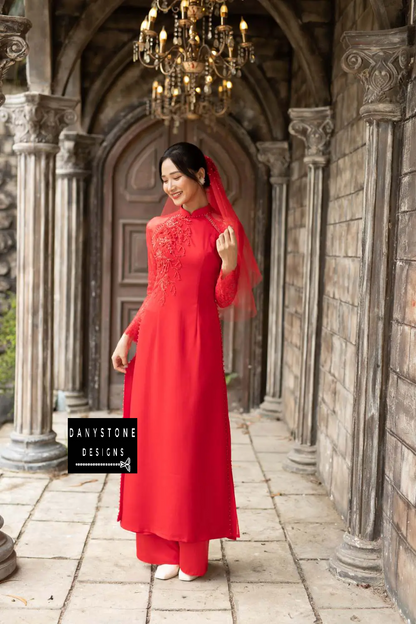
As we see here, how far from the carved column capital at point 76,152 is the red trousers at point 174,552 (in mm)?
4353

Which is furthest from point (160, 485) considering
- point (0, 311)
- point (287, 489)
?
point (0, 311)

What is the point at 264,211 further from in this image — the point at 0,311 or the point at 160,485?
the point at 160,485

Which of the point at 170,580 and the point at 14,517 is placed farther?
the point at 14,517

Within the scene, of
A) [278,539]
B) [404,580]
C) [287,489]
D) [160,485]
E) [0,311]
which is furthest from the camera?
[0,311]

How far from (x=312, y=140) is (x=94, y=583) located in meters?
3.24

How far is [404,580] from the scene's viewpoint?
3.23m

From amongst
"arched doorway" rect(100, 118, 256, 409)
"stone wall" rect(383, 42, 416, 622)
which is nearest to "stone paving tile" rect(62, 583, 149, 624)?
"stone wall" rect(383, 42, 416, 622)

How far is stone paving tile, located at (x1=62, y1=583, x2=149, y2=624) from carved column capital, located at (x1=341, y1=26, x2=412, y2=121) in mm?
2333

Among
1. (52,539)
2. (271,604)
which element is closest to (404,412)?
(271,604)

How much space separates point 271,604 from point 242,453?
2710 millimetres

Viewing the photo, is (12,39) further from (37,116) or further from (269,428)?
(269,428)

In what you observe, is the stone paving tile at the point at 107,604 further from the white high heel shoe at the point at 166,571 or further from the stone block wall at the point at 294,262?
the stone block wall at the point at 294,262

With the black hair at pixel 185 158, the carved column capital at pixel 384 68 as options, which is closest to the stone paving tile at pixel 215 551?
the black hair at pixel 185 158

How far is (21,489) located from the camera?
4949mm
